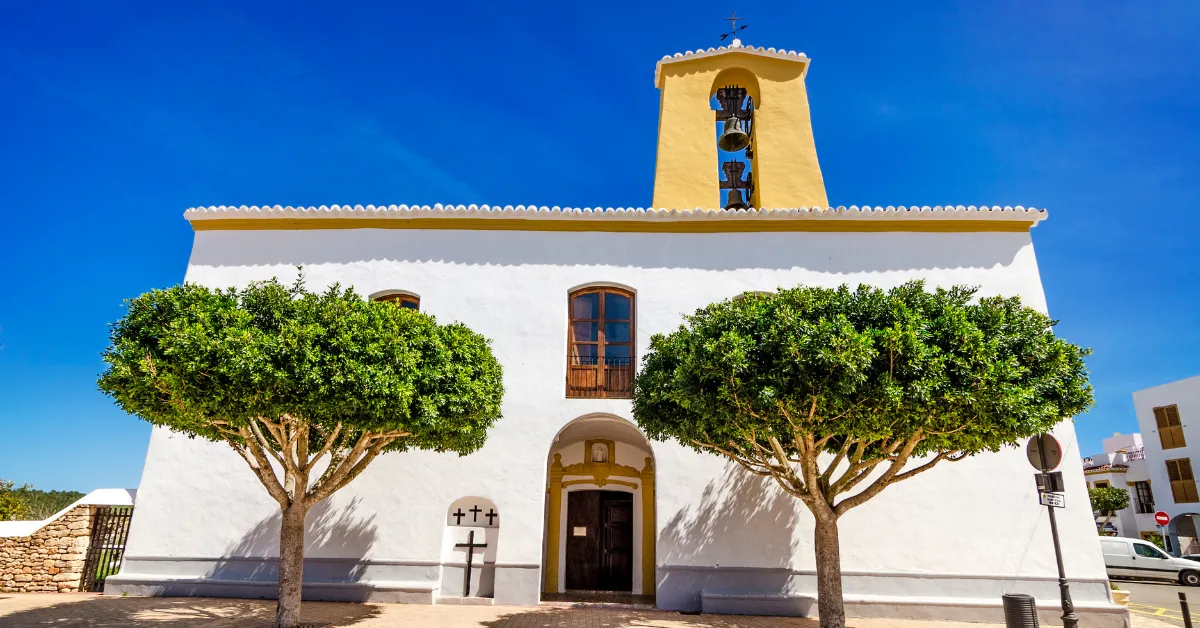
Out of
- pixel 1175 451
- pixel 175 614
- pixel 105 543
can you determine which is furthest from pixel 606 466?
pixel 1175 451

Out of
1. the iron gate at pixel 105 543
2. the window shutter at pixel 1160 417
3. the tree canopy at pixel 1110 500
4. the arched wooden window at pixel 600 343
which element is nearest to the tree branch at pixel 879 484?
the arched wooden window at pixel 600 343

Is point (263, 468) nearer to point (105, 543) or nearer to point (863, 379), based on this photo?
point (105, 543)

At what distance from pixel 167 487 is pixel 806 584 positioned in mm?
10737

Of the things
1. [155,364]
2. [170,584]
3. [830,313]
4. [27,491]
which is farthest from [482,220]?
[27,491]

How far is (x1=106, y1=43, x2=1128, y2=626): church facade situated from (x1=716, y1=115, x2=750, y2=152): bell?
67 millimetres

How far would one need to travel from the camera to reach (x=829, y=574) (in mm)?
8266

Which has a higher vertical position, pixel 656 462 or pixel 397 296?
pixel 397 296

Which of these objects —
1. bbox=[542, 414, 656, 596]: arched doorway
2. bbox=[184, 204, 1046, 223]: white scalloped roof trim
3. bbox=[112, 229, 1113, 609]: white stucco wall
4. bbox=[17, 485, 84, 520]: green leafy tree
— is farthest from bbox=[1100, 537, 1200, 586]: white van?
bbox=[17, 485, 84, 520]: green leafy tree

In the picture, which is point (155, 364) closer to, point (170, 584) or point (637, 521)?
point (170, 584)

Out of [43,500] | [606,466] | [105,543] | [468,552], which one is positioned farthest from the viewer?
[43,500]

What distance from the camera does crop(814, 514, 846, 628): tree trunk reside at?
8.15 metres

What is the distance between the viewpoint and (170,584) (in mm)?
10477

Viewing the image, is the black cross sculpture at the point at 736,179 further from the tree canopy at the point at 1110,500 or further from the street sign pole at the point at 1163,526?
the tree canopy at the point at 1110,500

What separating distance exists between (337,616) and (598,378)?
5.34 meters
